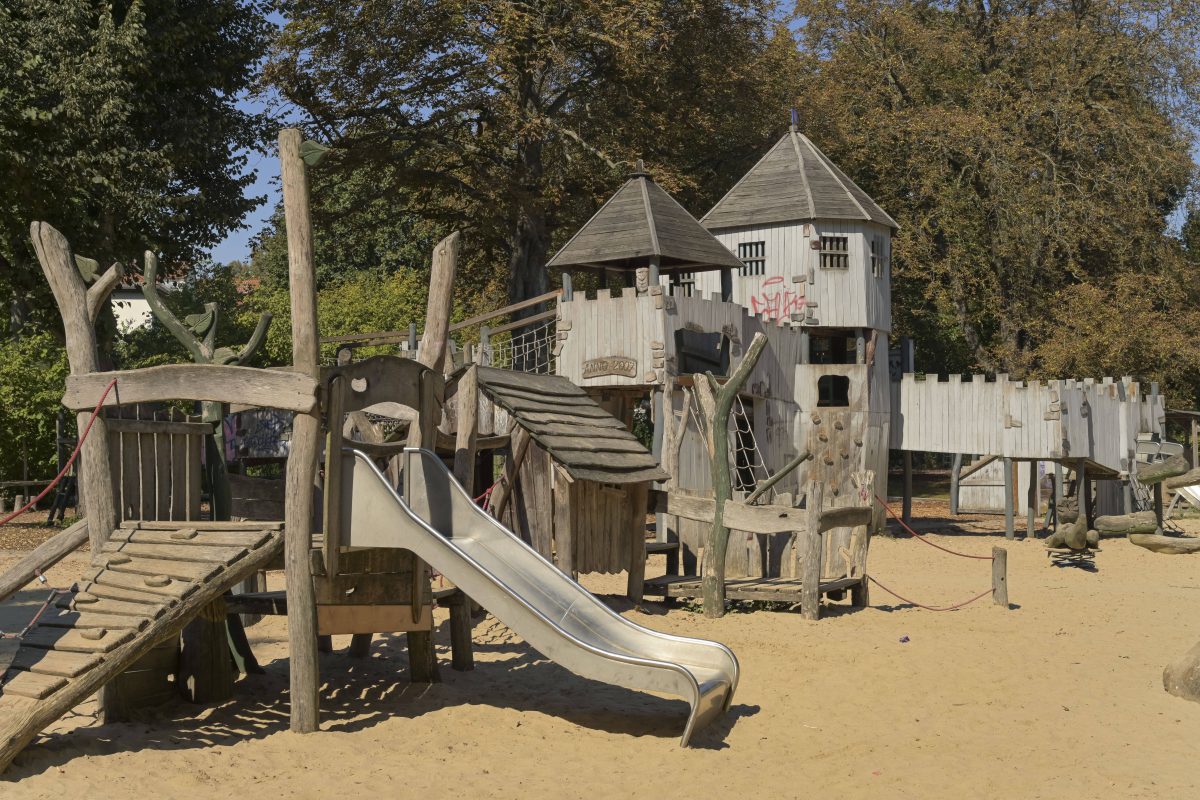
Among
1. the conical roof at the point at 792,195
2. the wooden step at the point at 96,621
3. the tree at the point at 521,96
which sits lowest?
the wooden step at the point at 96,621

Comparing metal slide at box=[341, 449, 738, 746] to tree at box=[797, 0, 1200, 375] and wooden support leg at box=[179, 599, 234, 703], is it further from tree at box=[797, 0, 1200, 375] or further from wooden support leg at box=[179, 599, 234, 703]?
tree at box=[797, 0, 1200, 375]

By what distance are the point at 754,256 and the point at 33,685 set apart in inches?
910

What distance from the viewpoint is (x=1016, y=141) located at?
127 feet

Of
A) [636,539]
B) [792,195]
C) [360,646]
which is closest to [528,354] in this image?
[792,195]

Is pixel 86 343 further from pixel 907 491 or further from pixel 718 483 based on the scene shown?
pixel 907 491

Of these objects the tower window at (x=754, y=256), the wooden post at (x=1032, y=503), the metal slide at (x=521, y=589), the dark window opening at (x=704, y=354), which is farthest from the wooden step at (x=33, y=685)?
the wooden post at (x=1032, y=503)

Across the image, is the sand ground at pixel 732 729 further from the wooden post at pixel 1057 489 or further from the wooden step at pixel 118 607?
the wooden post at pixel 1057 489

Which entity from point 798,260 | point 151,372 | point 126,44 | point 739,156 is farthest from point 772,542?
point 739,156

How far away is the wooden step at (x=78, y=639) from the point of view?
9.27 metres

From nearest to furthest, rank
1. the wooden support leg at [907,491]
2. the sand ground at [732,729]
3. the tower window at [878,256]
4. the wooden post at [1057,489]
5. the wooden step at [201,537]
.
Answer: the sand ground at [732,729]
the wooden step at [201,537]
the tower window at [878,256]
the wooden post at [1057,489]
the wooden support leg at [907,491]

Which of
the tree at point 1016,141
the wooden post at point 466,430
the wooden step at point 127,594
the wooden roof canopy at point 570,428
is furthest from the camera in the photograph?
the tree at point 1016,141

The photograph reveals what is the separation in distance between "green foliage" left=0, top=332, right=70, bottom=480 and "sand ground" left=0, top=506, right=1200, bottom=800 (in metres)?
17.9

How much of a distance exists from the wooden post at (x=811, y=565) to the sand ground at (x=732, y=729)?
24 centimetres

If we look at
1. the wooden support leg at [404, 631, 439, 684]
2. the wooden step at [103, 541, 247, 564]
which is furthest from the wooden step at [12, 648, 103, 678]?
the wooden support leg at [404, 631, 439, 684]
